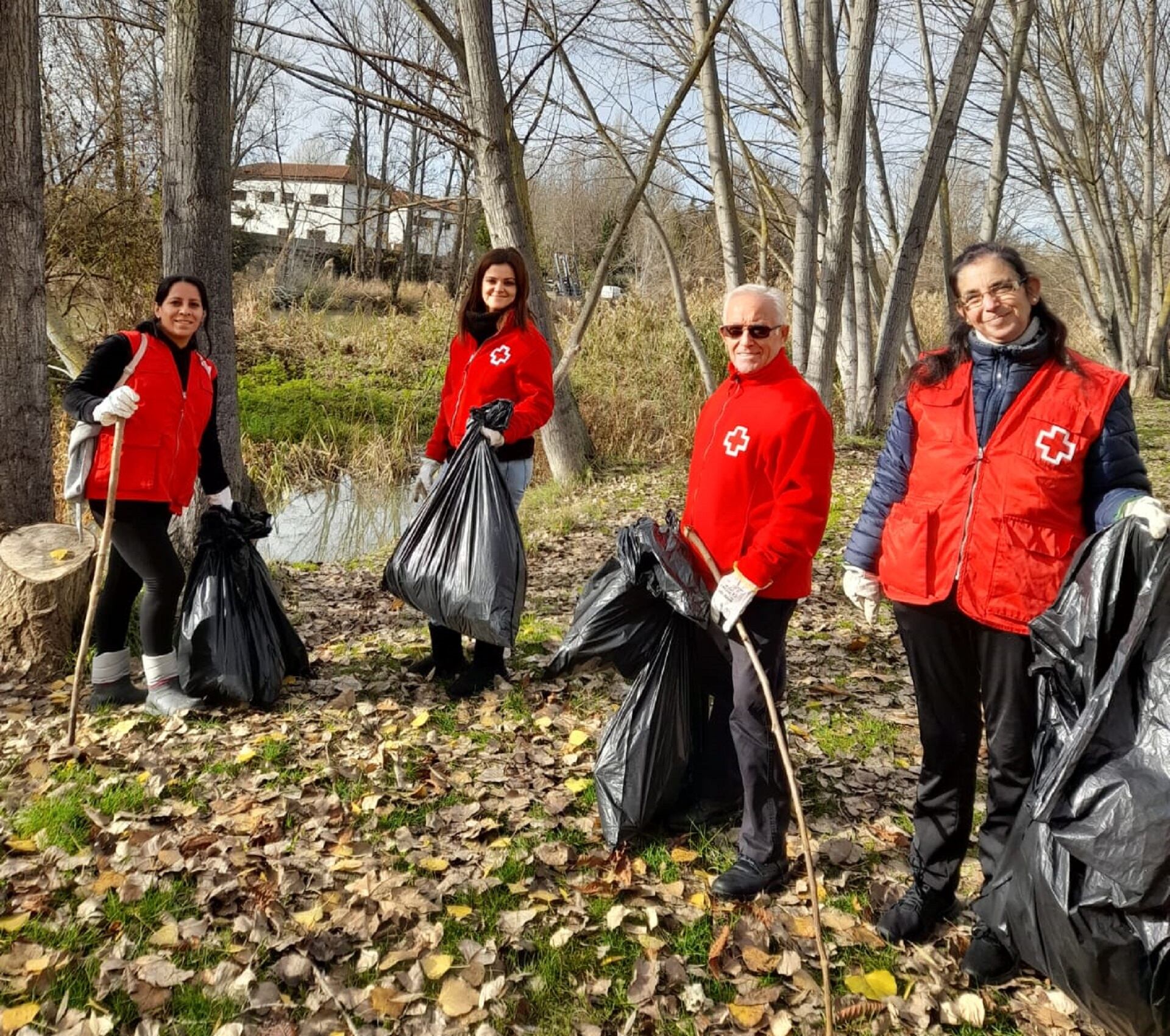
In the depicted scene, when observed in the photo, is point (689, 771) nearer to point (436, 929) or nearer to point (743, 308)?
point (436, 929)

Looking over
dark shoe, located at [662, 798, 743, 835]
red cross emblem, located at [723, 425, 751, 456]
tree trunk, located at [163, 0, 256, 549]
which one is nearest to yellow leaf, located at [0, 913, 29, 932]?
dark shoe, located at [662, 798, 743, 835]

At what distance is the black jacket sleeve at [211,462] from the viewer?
380cm

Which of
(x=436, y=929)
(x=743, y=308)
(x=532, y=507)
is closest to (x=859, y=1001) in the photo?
(x=436, y=929)

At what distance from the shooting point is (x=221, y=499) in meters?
3.82

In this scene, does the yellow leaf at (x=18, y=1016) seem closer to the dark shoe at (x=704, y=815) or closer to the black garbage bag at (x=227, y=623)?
the black garbage bag at (x=227, y=623)

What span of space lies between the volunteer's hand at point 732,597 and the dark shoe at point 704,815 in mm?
796

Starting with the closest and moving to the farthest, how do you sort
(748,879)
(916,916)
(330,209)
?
(916,916)
(748,879)
(330,209)

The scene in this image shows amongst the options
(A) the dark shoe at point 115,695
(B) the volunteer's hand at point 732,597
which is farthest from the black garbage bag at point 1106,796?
(A) the dark shoe at point 115,695

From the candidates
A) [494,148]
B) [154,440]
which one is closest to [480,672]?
[154,440]

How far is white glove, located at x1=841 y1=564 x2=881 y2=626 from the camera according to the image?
2.40m

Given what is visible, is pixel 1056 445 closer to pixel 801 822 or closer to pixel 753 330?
pixel 753 330

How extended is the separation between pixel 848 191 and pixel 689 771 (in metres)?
7.27

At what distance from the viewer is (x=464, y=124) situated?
6.72 metres

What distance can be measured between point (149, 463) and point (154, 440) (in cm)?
9
